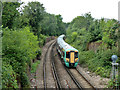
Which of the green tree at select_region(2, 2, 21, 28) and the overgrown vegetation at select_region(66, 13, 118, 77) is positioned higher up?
the green tree at select_region(2, 2, 21, 28)

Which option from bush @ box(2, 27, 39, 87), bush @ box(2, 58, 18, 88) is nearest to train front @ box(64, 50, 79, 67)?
bush @ box(2, 27, 39, 87)

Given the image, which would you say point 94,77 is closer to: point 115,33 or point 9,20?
point 115,33

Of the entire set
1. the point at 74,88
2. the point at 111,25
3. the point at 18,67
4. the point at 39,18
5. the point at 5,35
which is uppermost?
the point at 39,18

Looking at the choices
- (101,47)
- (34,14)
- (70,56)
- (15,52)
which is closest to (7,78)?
(15,52)

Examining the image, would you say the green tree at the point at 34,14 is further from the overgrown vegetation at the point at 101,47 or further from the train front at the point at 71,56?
the train front at the point at 71,56

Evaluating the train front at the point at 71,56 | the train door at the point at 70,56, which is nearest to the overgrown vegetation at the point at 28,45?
the train front at the point at 71,56

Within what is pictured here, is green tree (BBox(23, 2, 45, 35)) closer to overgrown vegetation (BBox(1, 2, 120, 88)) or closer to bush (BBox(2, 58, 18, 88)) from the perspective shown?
overgrown vegetation (BBox(1, 2, 120, 88))

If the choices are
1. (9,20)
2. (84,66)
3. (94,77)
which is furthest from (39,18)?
(94,77)

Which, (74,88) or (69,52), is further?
(69,52)

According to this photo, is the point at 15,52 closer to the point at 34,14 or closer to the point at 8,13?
the point at 8,13

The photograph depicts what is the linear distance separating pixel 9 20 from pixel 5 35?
651cm

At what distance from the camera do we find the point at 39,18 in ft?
99.3

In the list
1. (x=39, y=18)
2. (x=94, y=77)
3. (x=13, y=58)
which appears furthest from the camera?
(x=39, y=18)

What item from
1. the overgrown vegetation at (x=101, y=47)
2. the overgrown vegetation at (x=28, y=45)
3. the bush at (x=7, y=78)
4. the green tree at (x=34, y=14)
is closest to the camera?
the bush at (x=7, y=78)
